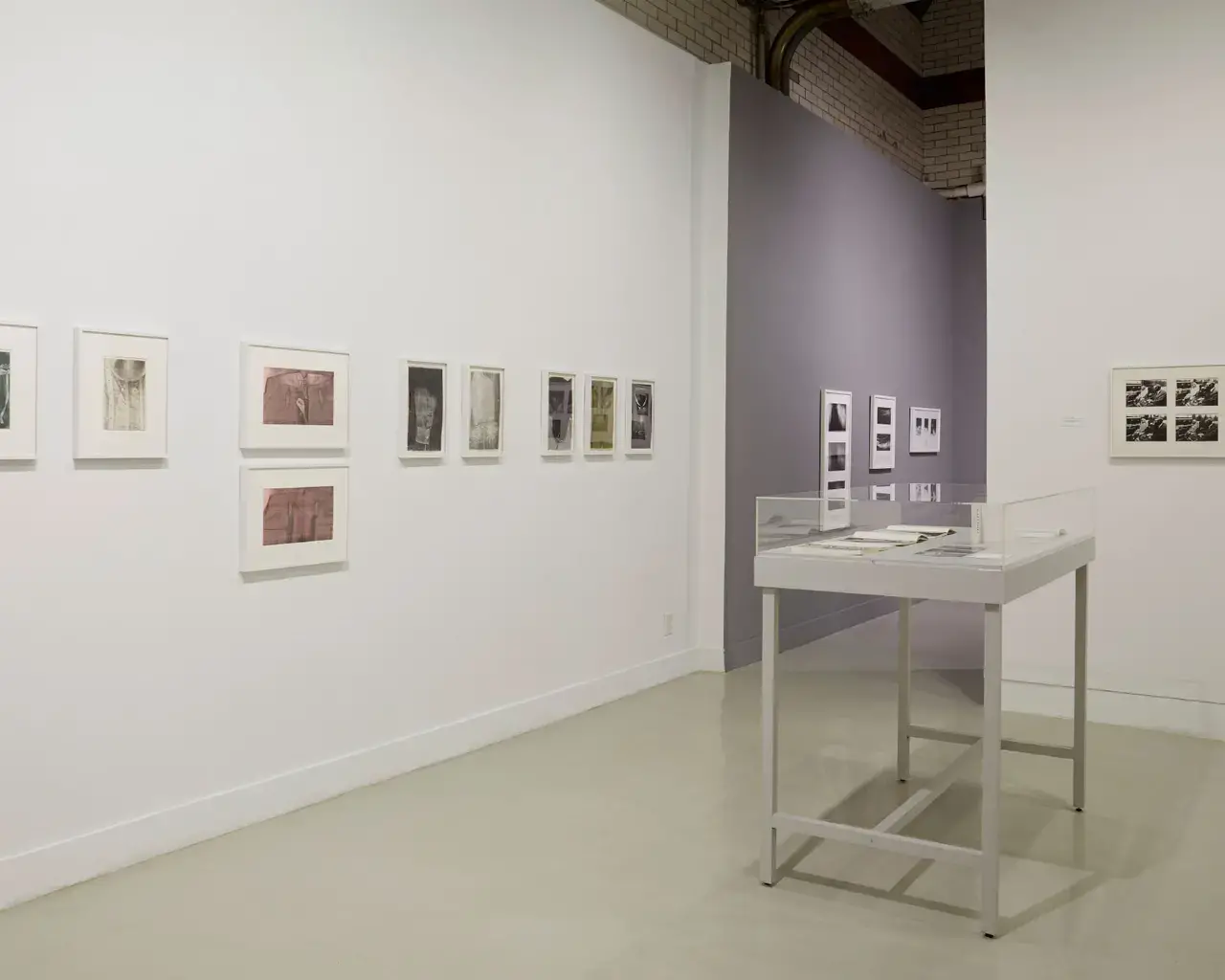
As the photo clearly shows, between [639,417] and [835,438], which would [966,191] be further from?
[639,417]

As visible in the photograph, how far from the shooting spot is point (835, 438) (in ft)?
32.8

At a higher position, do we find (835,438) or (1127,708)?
(835,438)

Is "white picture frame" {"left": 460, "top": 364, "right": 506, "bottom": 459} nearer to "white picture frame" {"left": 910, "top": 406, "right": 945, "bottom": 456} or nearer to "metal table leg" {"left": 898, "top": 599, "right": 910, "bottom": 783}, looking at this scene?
"metal table leg" {"left": 898, "top": 599, "right": 910, "bottom": 783}

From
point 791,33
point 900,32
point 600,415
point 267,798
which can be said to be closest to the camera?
point 267,798

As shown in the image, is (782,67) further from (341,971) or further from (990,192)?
(341,971)

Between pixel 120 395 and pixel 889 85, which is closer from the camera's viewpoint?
pixel 120 395

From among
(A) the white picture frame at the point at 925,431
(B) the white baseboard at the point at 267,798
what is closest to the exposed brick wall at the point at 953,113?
(A) the white picture frame at the point at 925,431

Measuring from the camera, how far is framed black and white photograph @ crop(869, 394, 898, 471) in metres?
10.8

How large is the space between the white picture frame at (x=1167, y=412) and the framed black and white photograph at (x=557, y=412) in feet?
10.6

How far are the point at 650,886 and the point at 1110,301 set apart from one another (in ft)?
15.2

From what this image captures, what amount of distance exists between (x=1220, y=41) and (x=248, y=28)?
17.4 ft

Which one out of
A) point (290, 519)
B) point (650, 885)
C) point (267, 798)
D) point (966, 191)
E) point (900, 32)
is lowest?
point (650, 885)

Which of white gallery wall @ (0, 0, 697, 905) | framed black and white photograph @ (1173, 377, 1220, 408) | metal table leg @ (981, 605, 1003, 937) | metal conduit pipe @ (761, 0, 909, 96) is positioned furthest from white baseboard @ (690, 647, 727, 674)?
metal conduit pipe @ (761, 0, 909, 96)

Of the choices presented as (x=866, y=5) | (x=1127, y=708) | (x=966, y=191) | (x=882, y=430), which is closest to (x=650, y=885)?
(x=1127, y=708)
